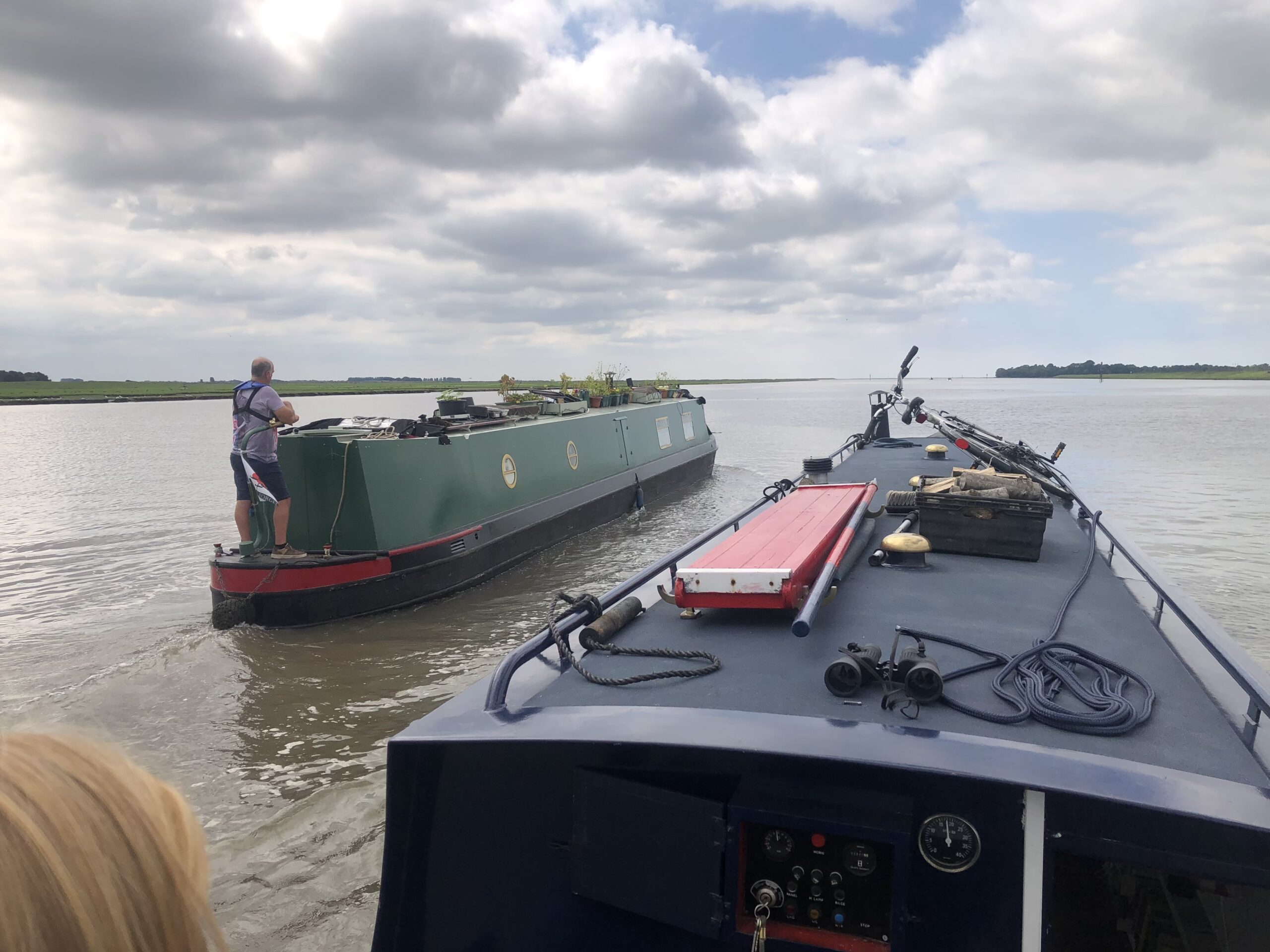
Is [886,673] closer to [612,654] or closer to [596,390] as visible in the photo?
[612,654]

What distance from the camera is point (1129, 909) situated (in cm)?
280

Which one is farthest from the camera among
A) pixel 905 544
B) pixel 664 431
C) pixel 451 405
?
pixel 664 431

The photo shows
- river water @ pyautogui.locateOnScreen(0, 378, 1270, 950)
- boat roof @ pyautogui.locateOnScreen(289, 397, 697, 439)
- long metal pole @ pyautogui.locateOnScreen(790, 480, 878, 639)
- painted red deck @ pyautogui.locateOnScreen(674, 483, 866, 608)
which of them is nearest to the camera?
long metal pole @ pyautogui.locateOnScreen(790, 480, 878, 639)

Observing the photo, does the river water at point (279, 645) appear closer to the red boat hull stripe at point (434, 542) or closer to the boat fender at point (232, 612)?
the boat fender at point (232, 612)

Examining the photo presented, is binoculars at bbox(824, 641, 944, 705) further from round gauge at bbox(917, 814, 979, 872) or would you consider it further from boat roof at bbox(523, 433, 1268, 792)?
round gauge at bbox(917, 814, 979, 872)

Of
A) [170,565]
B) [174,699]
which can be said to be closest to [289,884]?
[174,699]

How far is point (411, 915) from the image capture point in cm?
275

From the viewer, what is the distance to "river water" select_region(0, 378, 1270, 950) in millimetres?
4727

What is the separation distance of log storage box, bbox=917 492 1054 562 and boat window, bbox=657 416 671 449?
13181 millimetres

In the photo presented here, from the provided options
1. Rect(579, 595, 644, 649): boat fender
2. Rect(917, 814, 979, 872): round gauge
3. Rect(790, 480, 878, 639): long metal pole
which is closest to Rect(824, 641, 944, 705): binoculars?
Rect(790, 480, 878, 639): long metal pole

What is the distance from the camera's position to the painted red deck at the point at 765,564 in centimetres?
378

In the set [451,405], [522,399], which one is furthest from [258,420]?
[522,399]

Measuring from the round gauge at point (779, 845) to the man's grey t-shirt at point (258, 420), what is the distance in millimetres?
7656

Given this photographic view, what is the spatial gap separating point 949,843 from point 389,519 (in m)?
7.75
